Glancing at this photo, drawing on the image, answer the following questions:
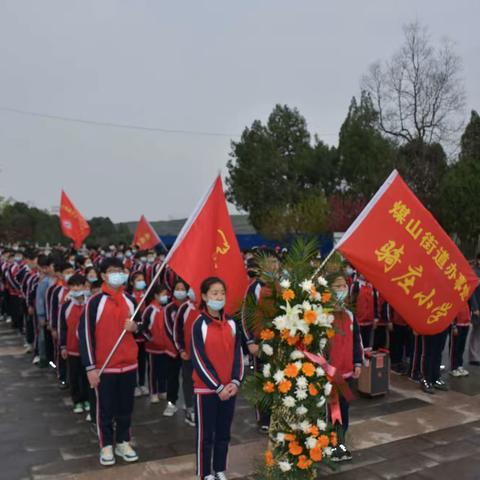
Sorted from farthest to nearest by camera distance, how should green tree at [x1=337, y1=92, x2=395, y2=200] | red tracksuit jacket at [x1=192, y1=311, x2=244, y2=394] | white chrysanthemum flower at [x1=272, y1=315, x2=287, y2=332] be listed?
green tree at [x1=337, y1=92, x2=395, y2=200] → red tracksuit jacket at [x1=192, y1=311, x2=244, y2=394] → white chrysanthemum flower at [x1=272, y1=315, x2=287, y2=332]

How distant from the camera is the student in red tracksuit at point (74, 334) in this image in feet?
21.3

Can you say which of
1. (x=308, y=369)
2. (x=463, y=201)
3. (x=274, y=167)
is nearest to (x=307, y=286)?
(x=308, y=369)

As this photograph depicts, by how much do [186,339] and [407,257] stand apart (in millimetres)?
2439

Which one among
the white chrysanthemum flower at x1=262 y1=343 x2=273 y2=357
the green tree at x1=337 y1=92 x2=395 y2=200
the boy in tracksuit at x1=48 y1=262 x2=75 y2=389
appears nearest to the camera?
the white chrysanthemum flower at x1=262 y1=343 x2=273 y2=357

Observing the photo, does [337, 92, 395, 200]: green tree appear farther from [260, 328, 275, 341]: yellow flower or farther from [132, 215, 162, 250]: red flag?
[260, 328, 275, 341]: yellow flower

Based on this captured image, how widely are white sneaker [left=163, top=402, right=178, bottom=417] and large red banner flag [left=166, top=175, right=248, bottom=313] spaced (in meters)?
2.02

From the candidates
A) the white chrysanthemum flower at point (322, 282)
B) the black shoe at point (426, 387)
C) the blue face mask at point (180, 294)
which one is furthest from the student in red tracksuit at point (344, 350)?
the black shoe at point (426, 387)

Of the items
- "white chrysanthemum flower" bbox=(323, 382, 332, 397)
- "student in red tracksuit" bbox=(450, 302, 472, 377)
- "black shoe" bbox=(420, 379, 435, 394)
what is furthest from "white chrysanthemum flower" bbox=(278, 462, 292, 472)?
"student in red tracksuit" bbox=(450, 302, 472, 377)

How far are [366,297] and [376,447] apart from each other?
3141 mm

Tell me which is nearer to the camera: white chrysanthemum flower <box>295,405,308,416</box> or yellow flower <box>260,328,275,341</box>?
white chrysanthemum flower <box>295,405,308,416</box>

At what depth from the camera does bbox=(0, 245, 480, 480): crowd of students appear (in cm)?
445

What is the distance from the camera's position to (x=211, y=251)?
206 inches

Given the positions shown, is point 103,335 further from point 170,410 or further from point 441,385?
point 441,385

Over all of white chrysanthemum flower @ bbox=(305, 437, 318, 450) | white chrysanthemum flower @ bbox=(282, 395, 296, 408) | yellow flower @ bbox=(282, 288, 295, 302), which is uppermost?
yellow flower @ bbox=(282, 288, 295, 302)
